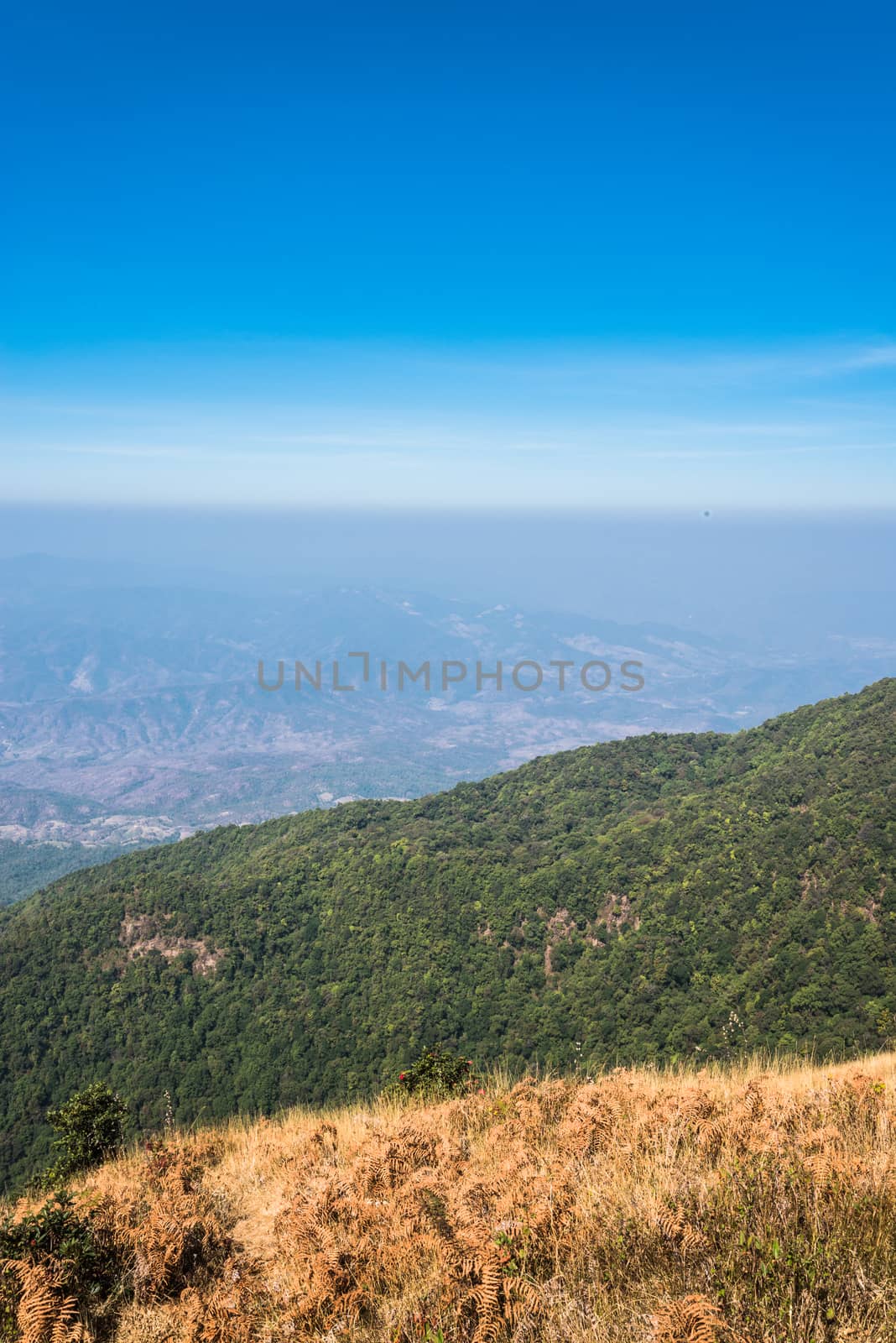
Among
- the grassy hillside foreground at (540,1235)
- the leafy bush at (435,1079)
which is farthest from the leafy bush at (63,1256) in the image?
the leafy bush at (435,1079)

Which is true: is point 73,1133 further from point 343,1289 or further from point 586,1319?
point 586,1319

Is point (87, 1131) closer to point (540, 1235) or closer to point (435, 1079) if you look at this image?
point (435, 1079)

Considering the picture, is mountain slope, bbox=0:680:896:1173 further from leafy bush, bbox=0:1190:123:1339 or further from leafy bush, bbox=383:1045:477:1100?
leafy bush, bbox=0:1190:123:1339

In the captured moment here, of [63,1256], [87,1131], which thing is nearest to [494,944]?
[87,1131]

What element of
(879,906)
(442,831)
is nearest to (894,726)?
(879,906)

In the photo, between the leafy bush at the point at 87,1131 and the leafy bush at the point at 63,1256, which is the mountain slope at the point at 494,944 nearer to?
the leafy bush at the point at 87,1131
